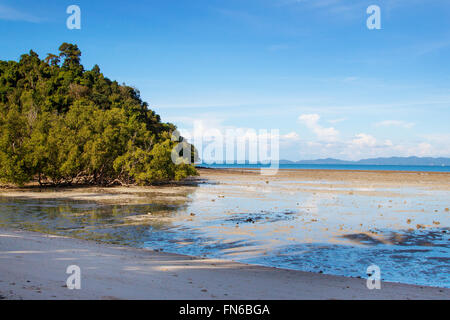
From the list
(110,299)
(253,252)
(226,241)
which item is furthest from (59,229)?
(110,299)

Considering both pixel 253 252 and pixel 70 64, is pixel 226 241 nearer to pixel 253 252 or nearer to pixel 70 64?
pixel 253 252

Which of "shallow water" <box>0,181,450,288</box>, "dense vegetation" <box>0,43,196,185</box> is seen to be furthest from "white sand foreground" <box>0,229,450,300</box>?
"dense vegetation" <box>0,43,196,185</box>

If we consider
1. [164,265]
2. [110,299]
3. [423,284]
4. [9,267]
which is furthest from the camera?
[164,265]

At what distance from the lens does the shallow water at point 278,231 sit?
10758 millimetres

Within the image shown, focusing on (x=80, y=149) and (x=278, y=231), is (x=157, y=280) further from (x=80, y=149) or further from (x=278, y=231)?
(x=80, y=149)

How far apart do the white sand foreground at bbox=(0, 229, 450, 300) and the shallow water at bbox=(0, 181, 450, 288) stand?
125 cm

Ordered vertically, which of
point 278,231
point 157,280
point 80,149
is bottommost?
point 278,231

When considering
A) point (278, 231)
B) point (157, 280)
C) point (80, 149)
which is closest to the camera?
point (157, 280)

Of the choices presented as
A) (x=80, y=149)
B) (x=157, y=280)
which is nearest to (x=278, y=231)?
(x=157, y=280)

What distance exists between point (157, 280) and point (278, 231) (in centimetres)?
842

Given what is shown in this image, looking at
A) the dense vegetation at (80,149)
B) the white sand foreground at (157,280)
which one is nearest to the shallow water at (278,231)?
the white sand foreground at (157,280)

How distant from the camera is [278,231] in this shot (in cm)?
1541
